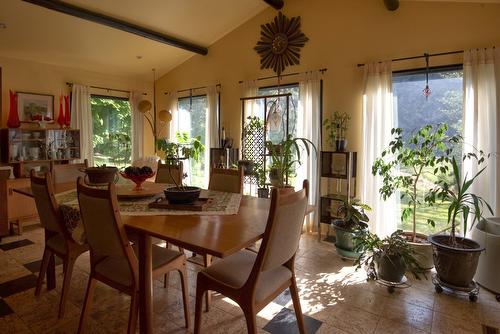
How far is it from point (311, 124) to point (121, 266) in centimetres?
285

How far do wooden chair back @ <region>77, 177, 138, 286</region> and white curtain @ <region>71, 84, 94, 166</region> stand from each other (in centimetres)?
375

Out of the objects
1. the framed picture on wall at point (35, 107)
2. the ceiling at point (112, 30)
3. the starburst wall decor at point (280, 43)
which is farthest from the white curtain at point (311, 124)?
the framed picture on wall at point (35, 107)

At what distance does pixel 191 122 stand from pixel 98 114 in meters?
1.58

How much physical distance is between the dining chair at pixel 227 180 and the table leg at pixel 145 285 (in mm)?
1089

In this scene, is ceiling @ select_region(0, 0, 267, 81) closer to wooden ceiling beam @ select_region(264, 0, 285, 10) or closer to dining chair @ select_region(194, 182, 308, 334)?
wooden ceiling beam @ select_region(264, 0, 285, 10)

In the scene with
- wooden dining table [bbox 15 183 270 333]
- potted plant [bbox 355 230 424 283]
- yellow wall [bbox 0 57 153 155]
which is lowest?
potted plant [bbox 355 230 424 283]

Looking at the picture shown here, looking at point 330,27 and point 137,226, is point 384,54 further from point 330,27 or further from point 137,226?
point 137,226

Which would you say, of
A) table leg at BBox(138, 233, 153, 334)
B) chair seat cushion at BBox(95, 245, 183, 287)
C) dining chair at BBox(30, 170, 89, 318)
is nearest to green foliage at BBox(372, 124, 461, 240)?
chair seat cushion at BBox(95, 245, 183, 287)

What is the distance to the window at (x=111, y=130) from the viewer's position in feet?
17.2

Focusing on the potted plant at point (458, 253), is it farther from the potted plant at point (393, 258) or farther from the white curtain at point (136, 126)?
the white curtain at point (136, 126)

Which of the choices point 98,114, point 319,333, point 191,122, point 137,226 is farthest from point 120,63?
point 319,333

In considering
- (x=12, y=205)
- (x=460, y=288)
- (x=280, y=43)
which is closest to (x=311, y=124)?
(x=280, y=43)

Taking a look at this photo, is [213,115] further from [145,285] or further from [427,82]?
[145,285]

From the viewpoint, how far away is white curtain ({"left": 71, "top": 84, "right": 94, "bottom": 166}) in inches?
Answer: 188
